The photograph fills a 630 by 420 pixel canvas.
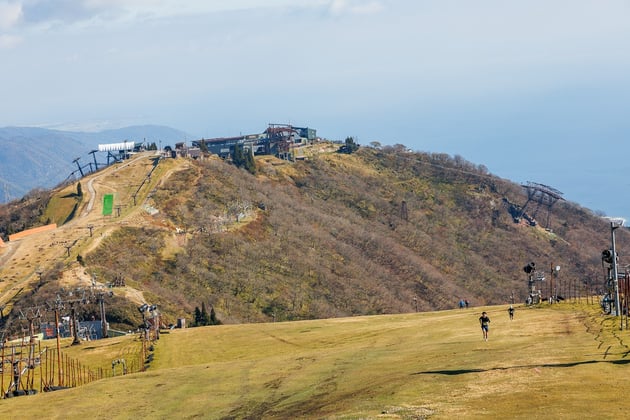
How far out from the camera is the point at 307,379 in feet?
174

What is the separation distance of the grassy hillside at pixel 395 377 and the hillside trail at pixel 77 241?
2081 inches

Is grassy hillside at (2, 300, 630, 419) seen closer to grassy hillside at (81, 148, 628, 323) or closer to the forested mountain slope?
the forested mountain slope

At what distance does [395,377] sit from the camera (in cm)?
4738

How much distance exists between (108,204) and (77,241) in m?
29.3

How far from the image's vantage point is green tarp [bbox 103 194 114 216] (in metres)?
171

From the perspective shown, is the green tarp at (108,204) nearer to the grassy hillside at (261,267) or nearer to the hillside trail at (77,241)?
the hillside trail at (77,241)

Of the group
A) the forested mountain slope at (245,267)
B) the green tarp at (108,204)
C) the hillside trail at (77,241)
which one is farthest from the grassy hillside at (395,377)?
the green tarp at (108,204)

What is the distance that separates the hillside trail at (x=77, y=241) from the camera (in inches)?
4909

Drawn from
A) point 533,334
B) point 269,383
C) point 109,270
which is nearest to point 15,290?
point 109,270

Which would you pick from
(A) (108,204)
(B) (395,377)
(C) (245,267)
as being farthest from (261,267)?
(B) (395,377)

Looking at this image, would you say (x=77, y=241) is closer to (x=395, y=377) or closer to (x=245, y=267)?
(x=245, y=267)

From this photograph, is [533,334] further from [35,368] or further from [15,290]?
[15,290]

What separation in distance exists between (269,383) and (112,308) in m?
65.3

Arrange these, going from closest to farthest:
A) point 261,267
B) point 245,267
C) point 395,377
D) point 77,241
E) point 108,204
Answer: point 395,377
point 77,241
point 245,267
point 261,267
point 108,204
